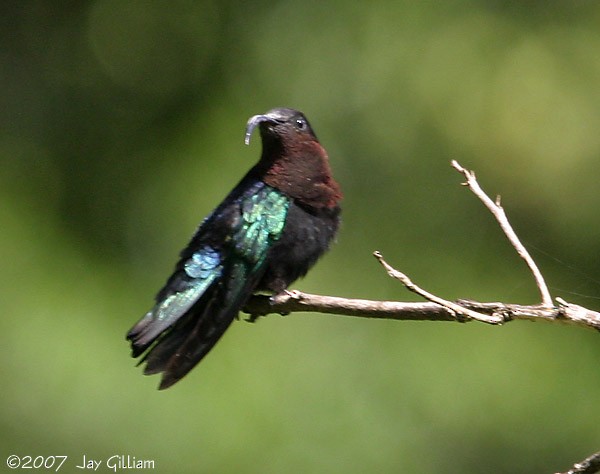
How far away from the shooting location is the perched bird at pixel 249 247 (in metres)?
3.68

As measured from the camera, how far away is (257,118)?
4.07m

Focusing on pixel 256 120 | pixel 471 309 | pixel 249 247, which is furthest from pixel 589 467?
pixel 256 120

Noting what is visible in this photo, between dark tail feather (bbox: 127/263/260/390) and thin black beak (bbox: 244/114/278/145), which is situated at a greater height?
thin black beak (bbox: 244/114/278/145)

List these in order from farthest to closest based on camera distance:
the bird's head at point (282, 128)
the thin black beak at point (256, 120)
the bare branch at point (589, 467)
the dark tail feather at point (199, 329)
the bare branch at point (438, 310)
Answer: the bird's head at point (282, 128) → the thin black beak at point (256, 120) → the dark tail feather at point (199, 329) → the bare branch at point (438, 310) → the bare branch at point (589, 467)

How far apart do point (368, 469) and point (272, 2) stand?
11.9ft

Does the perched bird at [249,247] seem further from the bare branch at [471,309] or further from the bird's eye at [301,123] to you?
the bare branch at [471,309]

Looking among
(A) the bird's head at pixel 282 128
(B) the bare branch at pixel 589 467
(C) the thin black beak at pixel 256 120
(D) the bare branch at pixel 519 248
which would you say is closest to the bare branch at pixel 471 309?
(D) the bare branch at pixel 519 248

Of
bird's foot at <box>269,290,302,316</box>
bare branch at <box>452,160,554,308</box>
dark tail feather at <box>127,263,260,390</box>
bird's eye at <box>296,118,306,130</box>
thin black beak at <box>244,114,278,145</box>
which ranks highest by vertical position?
bird's eye at <box>296,118,306,130</box>

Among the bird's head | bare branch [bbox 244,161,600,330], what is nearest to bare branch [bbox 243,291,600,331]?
bare branch [bbox 244,161,600,330]

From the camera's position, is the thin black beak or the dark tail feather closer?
the dark tail feather

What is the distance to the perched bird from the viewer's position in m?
3.68

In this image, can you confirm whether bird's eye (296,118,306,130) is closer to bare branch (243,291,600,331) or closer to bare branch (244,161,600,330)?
bare branch (243,291,600,331)

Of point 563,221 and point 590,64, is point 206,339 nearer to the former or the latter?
point 563,221

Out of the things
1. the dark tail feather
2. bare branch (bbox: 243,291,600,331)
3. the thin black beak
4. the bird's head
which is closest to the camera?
bare branch (bbox: 243,291,600,331)
